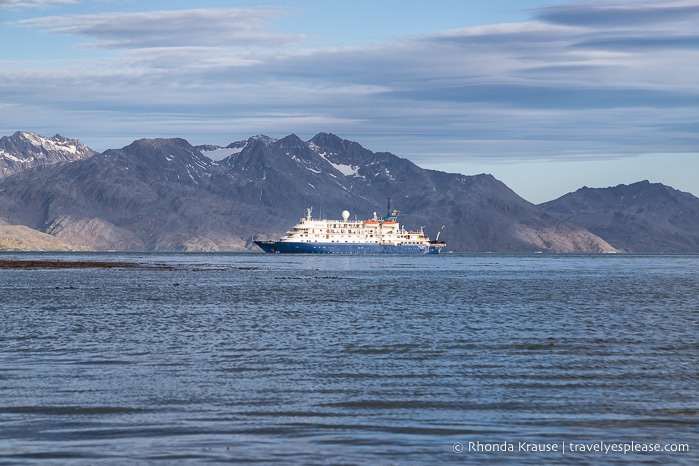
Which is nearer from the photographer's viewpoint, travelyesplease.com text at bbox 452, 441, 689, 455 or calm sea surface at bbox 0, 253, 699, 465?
travelyesplease.com text at bbox 452, 441, 689, 455

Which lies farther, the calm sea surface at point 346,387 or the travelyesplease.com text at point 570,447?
the calm sea surface at point 346,387

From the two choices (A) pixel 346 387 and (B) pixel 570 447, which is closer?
(B) pixel 570 447

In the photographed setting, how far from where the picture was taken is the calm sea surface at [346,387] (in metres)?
19.8

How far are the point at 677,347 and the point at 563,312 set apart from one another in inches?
776

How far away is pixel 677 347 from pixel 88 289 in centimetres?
5708

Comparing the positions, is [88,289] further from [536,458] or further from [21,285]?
[536,458]

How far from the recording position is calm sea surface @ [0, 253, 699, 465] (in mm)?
19797

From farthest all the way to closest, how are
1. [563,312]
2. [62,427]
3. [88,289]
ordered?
[88,289]
[563,312]
[62,427]

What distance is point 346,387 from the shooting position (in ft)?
90.3

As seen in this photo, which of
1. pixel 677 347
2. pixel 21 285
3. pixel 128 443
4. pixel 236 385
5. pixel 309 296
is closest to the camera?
pixel 128 443

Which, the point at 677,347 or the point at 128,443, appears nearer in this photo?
the point at 128,443

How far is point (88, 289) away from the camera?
269 ft

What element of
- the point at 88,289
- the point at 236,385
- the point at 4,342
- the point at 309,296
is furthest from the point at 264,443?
the point at 88,289

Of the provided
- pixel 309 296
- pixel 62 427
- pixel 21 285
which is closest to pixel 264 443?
pixel 62 427
